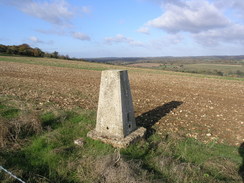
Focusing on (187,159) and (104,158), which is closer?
(104,158)

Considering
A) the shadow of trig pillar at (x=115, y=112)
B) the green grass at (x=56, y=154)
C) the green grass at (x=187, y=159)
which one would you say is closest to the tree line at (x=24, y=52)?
the green grass at (x=56, y=154)

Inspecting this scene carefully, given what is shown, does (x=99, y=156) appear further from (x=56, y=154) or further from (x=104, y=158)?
(x=56, y=154)

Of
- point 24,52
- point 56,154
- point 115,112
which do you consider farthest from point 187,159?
point 24,52

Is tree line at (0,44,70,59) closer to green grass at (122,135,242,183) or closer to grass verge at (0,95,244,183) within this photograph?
grass verge at (0,95,244,183)

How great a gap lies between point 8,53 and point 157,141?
2714 inches

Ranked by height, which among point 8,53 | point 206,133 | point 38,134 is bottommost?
point 206,133

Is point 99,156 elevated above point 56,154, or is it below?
above

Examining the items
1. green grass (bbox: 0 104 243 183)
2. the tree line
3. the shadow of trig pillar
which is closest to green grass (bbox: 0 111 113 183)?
green grass (bbox: 0 104 243 183)

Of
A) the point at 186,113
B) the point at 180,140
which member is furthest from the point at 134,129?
the point at 186,113

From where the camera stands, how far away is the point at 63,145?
444cm

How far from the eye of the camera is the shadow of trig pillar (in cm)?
455

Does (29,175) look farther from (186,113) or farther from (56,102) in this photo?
(186,113)

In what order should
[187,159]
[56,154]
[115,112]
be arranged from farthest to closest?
[115,112] → [187,159] → [56,154]

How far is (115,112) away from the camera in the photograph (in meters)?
4.64
